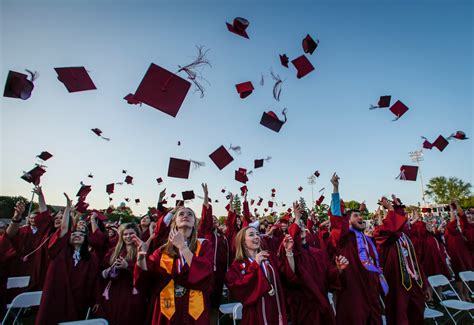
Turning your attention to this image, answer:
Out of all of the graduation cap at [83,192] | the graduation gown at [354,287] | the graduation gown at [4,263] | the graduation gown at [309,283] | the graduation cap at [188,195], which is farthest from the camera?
the graduation cap at [83,192]

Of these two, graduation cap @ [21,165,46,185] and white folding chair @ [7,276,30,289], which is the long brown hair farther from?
graduation cap @ [21,165,46,185]

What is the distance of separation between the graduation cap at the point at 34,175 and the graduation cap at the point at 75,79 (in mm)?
2907

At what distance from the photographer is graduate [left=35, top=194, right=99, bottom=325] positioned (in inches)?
142

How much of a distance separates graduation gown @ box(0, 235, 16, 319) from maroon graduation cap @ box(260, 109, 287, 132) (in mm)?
5570

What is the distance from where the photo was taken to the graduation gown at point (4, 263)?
5324 mm

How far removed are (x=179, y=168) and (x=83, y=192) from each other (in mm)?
3745

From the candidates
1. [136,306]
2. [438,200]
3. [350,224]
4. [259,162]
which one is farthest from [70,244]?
[438,200]

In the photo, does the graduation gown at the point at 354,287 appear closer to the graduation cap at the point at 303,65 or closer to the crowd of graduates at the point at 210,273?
the crowd of graduates at the point at 210,273

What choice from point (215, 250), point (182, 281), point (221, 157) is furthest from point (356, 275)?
point (221, 157)

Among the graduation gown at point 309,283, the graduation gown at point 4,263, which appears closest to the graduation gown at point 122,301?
the graduation gown at point 309,283

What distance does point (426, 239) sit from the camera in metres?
8.00

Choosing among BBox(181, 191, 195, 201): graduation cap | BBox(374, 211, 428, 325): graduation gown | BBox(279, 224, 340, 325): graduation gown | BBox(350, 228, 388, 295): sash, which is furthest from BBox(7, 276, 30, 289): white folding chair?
BBox(374, 211, 428, 325): graduation gown

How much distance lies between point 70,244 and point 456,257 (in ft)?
30.4

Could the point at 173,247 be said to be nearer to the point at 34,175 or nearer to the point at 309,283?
the point at 309,283
